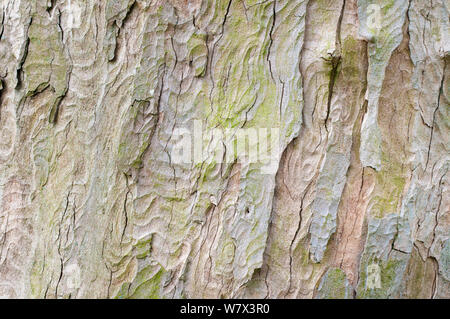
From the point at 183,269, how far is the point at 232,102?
1.64 feet

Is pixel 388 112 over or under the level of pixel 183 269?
over

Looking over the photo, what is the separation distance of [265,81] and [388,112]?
1.18 ft

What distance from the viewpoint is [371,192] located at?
122 centimetres

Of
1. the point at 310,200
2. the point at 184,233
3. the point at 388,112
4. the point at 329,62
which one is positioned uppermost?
the point at 329,62

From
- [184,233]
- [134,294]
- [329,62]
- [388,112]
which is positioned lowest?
[134,294]

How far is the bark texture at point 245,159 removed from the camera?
3.99 ft

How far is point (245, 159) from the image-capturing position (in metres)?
1.22

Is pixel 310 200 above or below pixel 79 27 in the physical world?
below

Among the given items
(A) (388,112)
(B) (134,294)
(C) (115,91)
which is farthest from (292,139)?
(B) (134,294)

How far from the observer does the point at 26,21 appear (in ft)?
4.24

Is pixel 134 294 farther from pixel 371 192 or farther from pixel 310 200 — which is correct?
pixel 371 192

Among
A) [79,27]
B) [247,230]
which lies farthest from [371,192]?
[79,27]

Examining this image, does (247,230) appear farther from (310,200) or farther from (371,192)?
(371,192)

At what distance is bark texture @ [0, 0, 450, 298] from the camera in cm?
121
